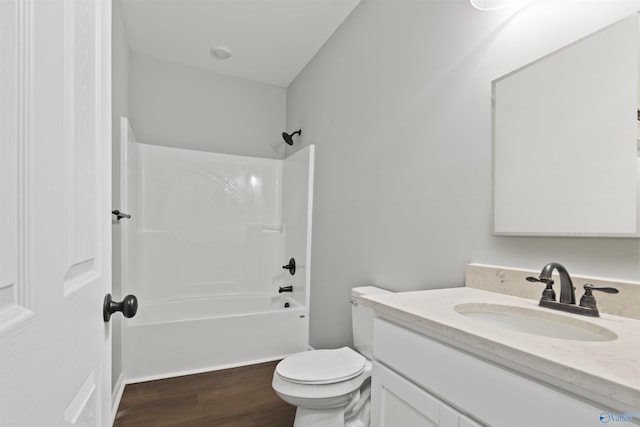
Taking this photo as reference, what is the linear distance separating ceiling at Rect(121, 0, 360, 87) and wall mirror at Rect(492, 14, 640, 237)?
1536 millimetres

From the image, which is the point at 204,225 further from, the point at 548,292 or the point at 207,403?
the point at 548,292

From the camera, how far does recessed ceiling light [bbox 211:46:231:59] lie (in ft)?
8.93

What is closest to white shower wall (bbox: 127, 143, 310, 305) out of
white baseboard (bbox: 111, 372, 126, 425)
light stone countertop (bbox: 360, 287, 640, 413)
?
white baseboard (bbox: 111, 372, 126, 425)

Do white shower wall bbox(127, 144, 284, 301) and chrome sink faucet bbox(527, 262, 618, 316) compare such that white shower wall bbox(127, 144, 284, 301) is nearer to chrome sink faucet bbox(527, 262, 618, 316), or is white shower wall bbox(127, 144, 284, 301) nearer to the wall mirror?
the wall mirror

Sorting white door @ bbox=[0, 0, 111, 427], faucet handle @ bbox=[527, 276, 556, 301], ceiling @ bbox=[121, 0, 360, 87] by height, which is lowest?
faucet handle @ bbox=[527, 276, 556, 301]

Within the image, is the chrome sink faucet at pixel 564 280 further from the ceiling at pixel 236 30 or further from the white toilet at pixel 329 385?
the ceiling at pixel 236 30

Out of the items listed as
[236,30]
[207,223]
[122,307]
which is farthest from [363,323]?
[236,30]

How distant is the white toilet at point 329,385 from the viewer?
4.64 feet

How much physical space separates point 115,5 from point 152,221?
1.66 meters

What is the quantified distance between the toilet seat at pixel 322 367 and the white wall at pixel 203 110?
2.32 m

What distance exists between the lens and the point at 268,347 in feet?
8.60

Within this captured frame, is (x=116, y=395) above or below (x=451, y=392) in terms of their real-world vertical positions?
below

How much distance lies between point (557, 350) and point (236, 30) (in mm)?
2760

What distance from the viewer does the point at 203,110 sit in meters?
3.15
